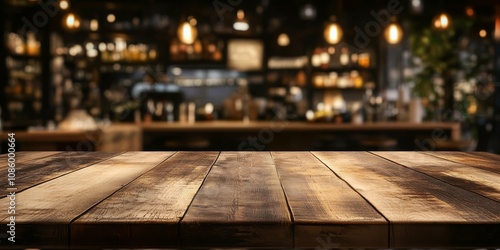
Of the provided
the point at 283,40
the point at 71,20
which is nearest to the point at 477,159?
the point at 71,20

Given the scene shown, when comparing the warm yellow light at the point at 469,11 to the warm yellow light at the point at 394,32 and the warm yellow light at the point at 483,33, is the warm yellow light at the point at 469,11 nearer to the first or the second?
the warm yellow light at the point at 483,33

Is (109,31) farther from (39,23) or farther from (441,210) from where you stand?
(441,210)

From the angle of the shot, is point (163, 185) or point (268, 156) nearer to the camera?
point (163, 185)

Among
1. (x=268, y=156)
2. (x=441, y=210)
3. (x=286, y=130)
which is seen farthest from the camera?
(x=286, y=130)

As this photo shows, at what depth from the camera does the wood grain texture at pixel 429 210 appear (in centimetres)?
98

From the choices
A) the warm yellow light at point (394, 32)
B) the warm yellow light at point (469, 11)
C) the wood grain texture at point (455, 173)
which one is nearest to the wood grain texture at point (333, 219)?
the wood grain texture at point (455, 173)

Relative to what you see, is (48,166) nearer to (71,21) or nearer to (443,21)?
(71,21)

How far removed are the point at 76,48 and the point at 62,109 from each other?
→ 1.03m

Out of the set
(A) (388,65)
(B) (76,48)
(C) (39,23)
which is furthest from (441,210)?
(A) (388,65)

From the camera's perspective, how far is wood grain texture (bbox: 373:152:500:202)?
1.36 meters

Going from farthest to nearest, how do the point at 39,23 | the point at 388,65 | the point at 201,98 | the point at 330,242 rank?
1. the point at 388,65
2. the point at 201,98
3. the point at 39,23
4. the point at 330,242

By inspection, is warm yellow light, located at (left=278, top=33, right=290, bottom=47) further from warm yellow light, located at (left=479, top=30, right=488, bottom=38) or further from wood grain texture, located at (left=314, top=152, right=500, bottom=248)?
wood grain texture, located at (left=314, top=152, right=500, bottom=248)

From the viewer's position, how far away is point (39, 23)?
284 inches

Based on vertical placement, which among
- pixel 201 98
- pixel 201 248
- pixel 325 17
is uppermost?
pixel 325 17
